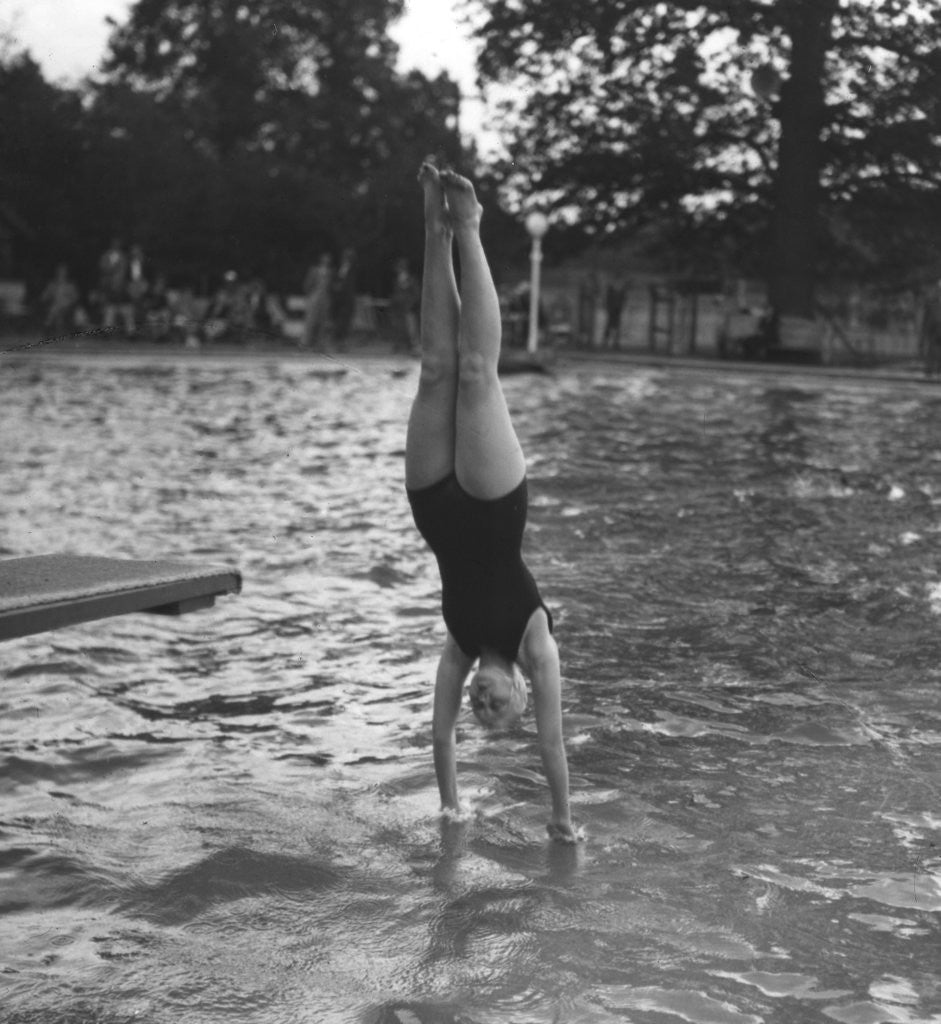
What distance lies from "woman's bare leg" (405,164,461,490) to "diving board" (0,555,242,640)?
3.79 feet

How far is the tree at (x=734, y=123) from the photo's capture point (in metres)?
22.3

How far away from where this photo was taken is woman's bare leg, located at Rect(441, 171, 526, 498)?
5039 mm

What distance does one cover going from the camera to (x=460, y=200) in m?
5.04

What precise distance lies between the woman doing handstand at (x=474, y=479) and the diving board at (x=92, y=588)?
43.9 inches

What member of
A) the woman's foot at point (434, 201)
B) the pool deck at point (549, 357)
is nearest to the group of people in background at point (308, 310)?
the pool deck at point (549, 357)

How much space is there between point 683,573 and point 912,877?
5.14 m

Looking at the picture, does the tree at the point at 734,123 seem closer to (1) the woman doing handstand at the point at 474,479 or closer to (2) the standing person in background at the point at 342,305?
(2) the standing person in background at the point at 342,305

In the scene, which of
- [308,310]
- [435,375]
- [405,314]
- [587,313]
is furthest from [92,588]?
[587,313]

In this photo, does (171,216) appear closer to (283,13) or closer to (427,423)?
(283,13)

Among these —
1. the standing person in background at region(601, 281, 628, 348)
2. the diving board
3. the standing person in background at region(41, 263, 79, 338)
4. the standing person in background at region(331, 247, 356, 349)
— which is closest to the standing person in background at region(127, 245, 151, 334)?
the standing person in background at region(41, 263, 79, 338)

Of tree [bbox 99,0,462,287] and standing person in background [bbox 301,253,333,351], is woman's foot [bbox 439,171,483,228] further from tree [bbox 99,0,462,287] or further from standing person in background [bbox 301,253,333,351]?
tree [bbox 99,0,462,287]

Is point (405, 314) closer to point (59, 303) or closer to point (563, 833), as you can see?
point (59, 303)

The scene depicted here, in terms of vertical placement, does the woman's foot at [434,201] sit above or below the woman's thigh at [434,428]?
above

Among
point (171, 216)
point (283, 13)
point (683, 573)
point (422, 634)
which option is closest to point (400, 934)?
point (422, 634)
